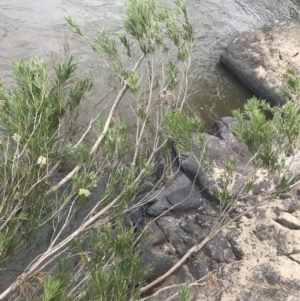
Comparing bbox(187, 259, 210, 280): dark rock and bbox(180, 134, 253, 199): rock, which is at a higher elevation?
bbox(180, 134, 253, 199): rock

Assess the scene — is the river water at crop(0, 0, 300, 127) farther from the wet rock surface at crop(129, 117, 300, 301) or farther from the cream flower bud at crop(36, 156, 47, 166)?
the cream flower bud at crop(36, 156, 47, 166)

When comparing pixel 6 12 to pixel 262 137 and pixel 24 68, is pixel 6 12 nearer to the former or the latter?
pixel 24 68

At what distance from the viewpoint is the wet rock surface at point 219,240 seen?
14.8 ft

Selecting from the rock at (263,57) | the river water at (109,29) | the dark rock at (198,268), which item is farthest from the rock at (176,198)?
the rock at (263,57)

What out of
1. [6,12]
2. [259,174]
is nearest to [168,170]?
[259,174]

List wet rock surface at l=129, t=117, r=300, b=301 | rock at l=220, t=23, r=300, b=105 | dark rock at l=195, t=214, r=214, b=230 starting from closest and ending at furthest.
Result: wet rock surface at l=129, t=117, r=300, b=301 < dark rock at l=195, t=214, r=214, b=230 < rock at l=220, t=23, r=300, b=105

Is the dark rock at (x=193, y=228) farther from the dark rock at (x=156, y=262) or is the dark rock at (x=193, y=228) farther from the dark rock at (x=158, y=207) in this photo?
the dark rock at (x=156, y=262)

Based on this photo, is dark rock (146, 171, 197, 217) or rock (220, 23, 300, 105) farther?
rock (220, 23, 300, 105)

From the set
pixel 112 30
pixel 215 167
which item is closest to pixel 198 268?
pixel 215 167

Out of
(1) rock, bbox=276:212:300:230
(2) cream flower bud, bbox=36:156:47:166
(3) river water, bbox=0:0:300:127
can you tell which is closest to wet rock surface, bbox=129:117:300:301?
(1) rock, bbox=276:212:300:230

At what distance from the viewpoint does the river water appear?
8016 mm

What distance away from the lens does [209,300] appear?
4.49 metres

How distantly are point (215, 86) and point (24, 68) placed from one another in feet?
18.2

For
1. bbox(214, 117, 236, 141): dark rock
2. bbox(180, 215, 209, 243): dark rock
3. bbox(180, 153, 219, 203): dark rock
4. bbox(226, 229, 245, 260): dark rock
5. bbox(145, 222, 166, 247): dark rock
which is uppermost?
bbox(214, 117, 236, 141): dark rock
